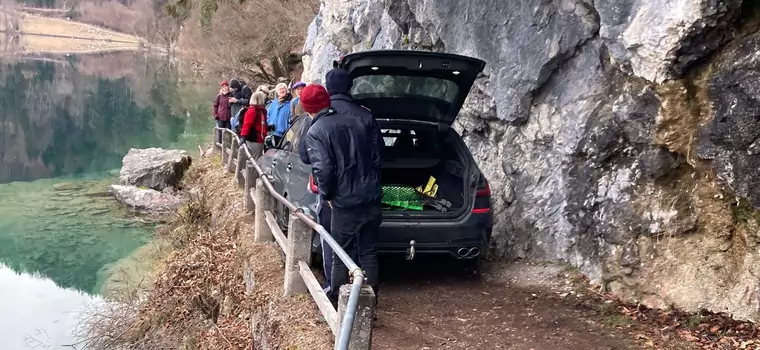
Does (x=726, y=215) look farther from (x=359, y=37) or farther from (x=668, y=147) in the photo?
(x=359, y=37)

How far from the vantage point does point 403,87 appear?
21.5 ft

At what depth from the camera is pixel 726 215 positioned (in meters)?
5.55

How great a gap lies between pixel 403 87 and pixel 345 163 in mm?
1797

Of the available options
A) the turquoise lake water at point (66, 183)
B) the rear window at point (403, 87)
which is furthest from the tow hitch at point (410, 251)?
the turquoise lake water at point (66, 183)

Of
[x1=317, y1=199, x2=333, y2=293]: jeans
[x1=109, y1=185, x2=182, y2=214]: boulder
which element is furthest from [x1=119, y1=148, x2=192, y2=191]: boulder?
[x1=317, y1=199, x2=333, y2=293]: jeans

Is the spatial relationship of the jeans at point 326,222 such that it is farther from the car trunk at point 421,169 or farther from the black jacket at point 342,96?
the car trunk at point 421,169

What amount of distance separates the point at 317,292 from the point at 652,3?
12.5ft

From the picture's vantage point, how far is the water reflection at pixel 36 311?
9922mm

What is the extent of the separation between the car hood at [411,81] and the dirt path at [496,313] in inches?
64.3

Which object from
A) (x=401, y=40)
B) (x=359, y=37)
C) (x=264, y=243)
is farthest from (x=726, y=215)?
(x=359, y=37)

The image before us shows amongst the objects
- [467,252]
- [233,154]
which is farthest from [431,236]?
[233,154]

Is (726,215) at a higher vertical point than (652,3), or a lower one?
lower

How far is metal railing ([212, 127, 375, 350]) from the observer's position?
133 inches

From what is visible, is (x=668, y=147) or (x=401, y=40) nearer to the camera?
(x=668, y=147)
